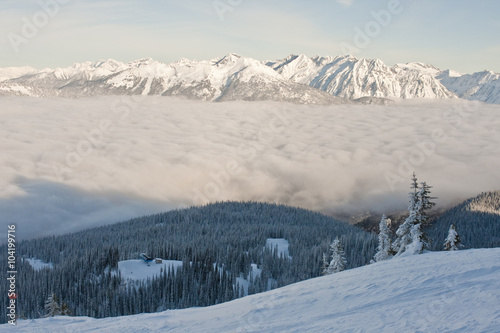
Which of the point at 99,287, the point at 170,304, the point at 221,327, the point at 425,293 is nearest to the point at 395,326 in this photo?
Answer: the point at 425,293

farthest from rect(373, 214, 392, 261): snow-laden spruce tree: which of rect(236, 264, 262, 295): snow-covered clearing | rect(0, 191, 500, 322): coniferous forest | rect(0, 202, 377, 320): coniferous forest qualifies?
rect(236, 264, 262, 295): snow-covered clearing

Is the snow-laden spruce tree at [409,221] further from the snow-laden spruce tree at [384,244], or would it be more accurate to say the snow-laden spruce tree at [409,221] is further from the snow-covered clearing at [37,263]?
the snow-covered clearing at [37,263]

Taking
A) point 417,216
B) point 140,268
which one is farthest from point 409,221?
point 140,268

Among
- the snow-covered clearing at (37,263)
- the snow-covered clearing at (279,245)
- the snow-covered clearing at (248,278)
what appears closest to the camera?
the snow-covered clearing at (248,278)

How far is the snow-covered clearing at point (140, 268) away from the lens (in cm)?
11612

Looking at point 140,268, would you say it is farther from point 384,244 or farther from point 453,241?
point 453,241

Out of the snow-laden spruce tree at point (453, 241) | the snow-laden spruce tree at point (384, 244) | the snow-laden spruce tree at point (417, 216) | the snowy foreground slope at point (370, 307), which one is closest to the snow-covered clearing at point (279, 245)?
the snow-laden spruce tree at point (384, 244)

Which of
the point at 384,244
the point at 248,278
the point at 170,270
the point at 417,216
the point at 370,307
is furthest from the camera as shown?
the point at 248,278

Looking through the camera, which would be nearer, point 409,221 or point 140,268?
point 409,221

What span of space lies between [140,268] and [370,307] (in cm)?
10511

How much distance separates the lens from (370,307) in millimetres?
26016

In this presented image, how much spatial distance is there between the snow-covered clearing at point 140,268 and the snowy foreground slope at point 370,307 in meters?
84.0

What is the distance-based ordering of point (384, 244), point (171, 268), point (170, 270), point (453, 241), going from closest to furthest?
1. point (453, 241)
2. point (384, 244)
3. point (170, 270)
4. point (171, 268)

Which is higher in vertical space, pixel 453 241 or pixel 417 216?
pixel 417 216
